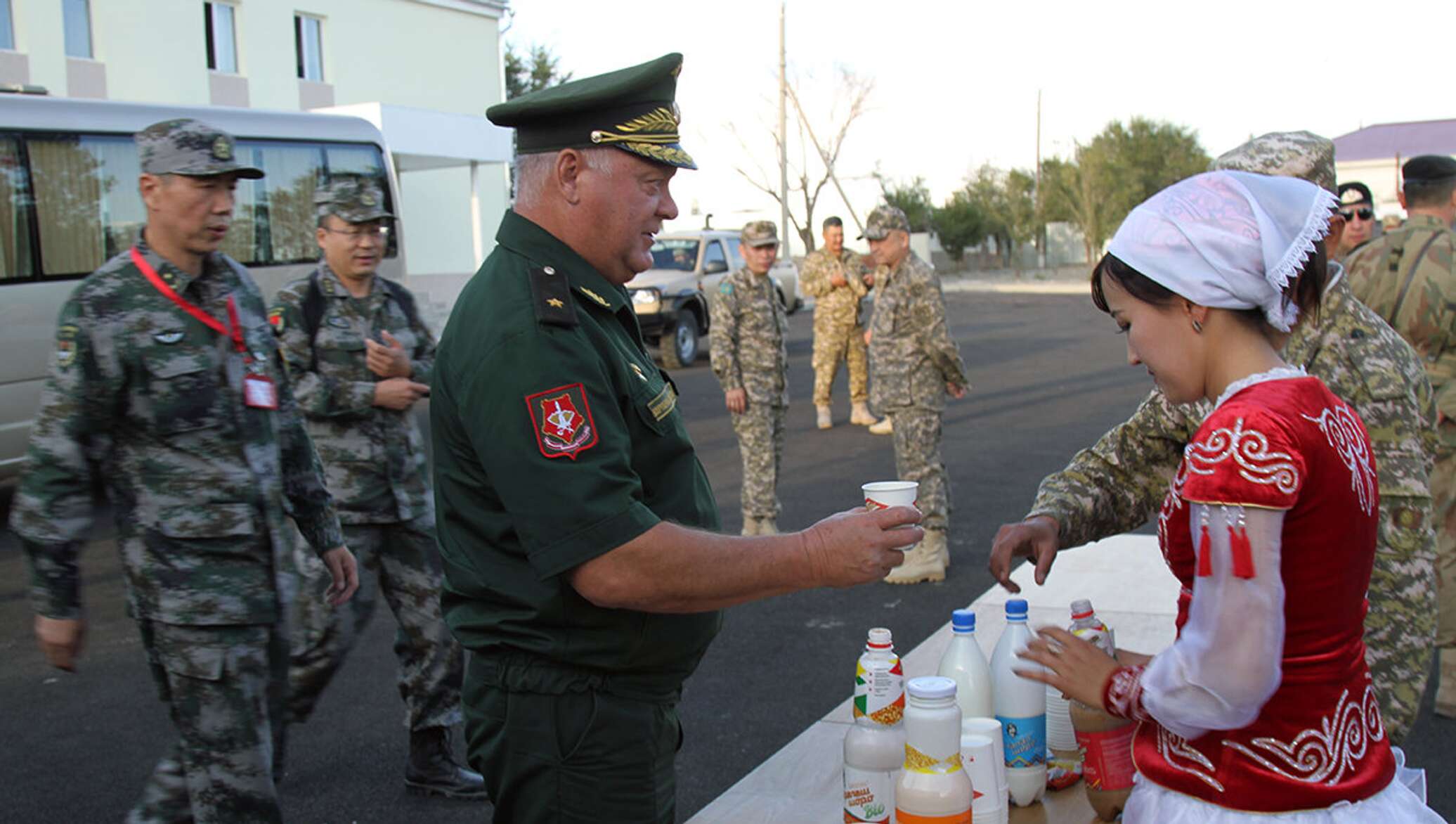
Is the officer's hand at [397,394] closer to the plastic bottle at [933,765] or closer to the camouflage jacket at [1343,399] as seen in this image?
the camouflage jacket at [1343,399]

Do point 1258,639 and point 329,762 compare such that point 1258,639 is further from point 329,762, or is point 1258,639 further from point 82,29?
point 82,29

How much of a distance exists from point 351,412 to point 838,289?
9447 millimetres

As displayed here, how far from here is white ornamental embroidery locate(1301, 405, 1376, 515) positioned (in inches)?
71.0

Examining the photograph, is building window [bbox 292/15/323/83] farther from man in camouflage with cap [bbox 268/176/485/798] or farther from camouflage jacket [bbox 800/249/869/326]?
man in camouflage with cap [bbox 268/176/485/798]

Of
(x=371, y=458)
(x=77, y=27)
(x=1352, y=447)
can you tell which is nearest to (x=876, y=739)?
(x=1352, y=447)

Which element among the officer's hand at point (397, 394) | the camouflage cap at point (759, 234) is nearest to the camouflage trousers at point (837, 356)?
the camouflage cap at point (759, 234)

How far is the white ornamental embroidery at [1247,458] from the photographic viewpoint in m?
1.71

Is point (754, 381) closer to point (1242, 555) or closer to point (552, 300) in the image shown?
point (552, 300)

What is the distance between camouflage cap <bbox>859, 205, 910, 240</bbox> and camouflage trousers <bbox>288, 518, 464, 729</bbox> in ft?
13.3

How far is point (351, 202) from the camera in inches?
186

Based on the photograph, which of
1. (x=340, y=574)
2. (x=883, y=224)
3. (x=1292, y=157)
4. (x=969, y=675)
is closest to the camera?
(x=969, y=675)

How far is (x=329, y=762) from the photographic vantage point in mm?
4777

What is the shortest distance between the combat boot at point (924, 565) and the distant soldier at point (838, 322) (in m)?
6.17

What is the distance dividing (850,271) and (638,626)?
38.0 ft
